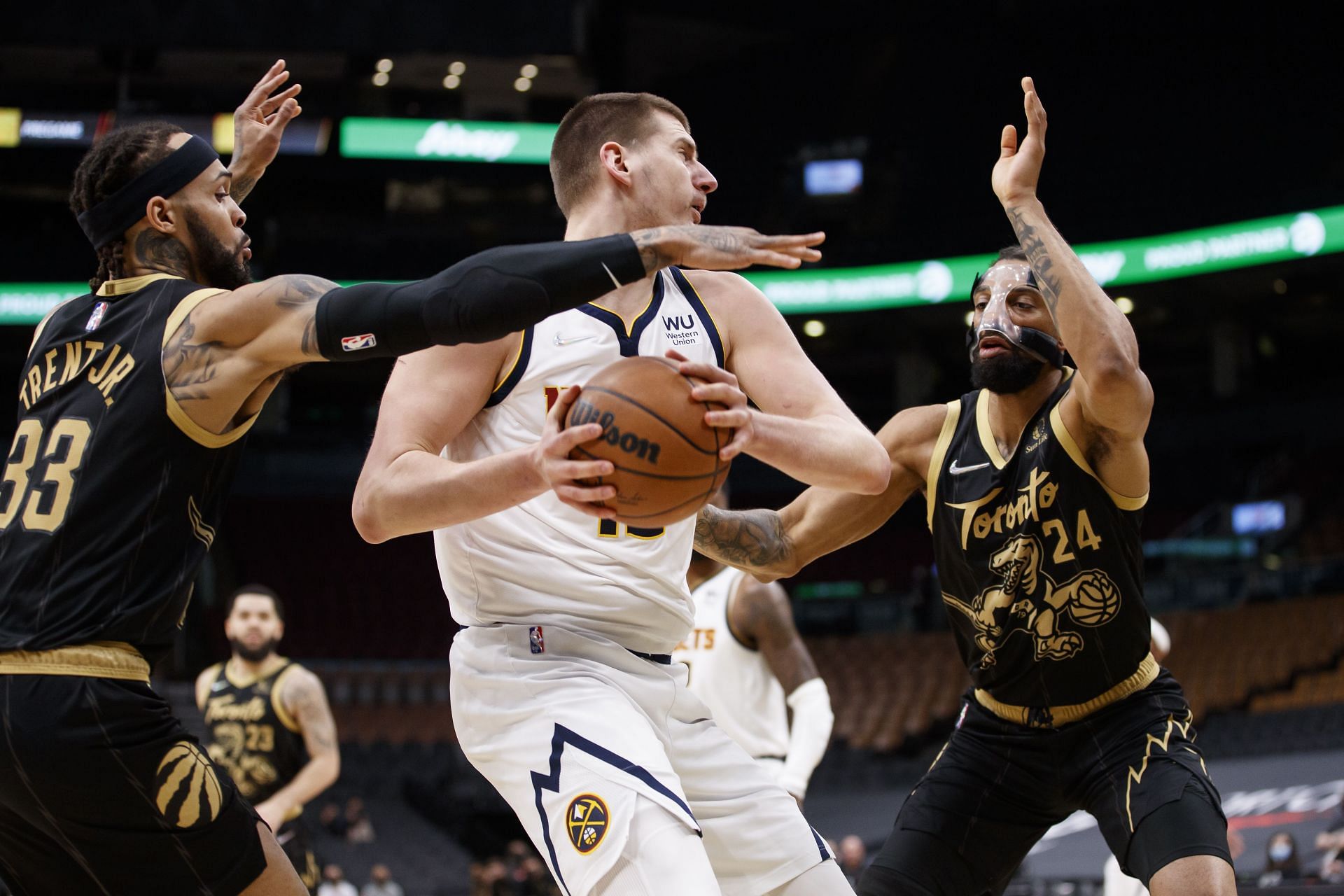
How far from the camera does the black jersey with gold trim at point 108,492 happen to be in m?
3.22

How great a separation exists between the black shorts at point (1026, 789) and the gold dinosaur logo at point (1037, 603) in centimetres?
26

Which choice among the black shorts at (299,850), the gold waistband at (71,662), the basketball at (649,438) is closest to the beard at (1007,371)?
the basketball at (649,438)

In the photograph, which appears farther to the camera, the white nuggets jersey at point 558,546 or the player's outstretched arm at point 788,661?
the player's outstretched arm at point 788,661

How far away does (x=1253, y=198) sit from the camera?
22.5 m

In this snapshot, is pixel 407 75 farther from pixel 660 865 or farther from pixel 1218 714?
pixel 660 865

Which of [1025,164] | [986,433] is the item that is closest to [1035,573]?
[986,433]

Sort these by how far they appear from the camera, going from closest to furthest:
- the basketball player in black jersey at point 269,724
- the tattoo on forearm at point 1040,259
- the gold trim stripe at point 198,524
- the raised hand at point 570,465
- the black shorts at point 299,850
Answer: the raised hand at point 570,465 < the gold trim stripe at point 198,524 < the tattoo on forearm at point 1040,259 < the black shorts at point 299,850 < the basketball player in black jersey at point 269,724

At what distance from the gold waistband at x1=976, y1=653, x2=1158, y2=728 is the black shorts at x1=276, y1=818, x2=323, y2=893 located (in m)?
4.48

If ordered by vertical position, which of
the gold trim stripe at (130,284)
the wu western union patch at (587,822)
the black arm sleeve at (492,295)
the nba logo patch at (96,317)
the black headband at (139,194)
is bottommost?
the wu western union patch at (587,822)

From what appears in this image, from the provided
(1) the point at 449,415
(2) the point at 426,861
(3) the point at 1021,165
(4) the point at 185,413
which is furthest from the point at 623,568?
(2) the point at 426,861

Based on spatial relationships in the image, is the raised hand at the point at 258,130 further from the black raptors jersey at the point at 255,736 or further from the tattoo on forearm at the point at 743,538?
the black raptors jersey at the point at 255,736

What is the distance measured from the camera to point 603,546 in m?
3.44

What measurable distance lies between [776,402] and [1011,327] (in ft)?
4.82

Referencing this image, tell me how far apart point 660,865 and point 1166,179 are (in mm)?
25271
